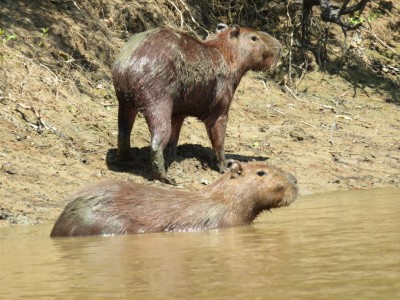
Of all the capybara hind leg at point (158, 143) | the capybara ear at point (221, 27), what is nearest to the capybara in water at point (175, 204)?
the capybara hind leg at point (158, 143)

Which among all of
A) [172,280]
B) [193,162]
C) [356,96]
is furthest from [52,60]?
[172,280]

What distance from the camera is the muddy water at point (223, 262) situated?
4.53m

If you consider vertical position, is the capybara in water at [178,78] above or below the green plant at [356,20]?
above

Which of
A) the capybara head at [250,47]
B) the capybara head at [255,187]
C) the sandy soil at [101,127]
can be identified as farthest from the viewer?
the capybara head at [250,47]

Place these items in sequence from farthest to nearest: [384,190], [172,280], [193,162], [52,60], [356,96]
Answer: [356,96] → [52,60] → [193,162] → [384,190] → [172,280]

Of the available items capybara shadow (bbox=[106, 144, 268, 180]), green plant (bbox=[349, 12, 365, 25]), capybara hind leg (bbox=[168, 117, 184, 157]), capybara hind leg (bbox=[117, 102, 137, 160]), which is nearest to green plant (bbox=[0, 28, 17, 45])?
capybara hind leg (bbox=[117, 102, 137, 160])

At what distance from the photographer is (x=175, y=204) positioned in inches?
313

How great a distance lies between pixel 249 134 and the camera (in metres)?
12.9

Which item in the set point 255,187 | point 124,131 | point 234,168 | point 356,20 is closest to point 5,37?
point 124,131

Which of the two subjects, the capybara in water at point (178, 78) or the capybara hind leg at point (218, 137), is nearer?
the capybara in water at point (178, 78)

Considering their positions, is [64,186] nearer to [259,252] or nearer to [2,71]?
[2,71]

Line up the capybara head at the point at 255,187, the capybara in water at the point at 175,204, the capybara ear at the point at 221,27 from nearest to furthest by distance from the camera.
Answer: the capybara in water at the point at 175,204 → the capybara head at the point at 255,187 → the capybara ear at the point at 221,27

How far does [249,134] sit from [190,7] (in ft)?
12.4

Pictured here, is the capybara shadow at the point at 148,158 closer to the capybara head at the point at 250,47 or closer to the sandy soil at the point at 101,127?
the sandy soil at the point at 101,127
